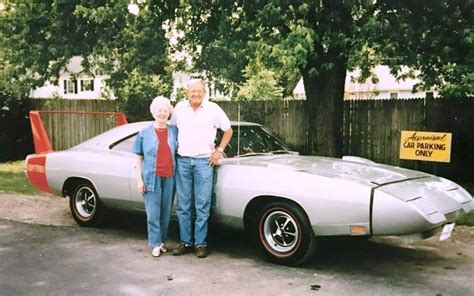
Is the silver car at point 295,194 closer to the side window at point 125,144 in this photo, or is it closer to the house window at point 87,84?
the side window at point 125,144

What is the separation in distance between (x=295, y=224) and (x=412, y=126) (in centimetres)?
743

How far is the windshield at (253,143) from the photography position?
6098 millimetres

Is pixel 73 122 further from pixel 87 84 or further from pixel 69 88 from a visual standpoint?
pixel 69 88

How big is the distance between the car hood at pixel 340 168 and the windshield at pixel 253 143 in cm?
17

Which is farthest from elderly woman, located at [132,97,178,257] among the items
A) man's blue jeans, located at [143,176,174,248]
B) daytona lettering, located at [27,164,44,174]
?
daytona lettering, located at [27,164,44,174]

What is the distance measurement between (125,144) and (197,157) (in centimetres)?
149

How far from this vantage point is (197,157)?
18.2 ft

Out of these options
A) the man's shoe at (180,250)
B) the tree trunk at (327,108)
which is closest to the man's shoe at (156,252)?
the man's shoe at (180,250)

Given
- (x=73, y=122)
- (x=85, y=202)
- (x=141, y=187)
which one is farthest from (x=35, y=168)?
(x=73, y=122)

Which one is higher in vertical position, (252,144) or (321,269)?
(252,144)

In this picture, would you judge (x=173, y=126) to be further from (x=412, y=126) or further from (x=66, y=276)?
(x=412, y=126)

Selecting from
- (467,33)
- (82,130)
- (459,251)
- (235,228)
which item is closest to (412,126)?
(467,33)

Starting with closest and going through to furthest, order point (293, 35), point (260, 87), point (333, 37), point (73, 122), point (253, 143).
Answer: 1. point (253, 143)
2. point (293, 35)
3. point (333, 37)
4. point (73, 122)
5. point (260, 87)

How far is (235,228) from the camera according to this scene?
18.4 feet
